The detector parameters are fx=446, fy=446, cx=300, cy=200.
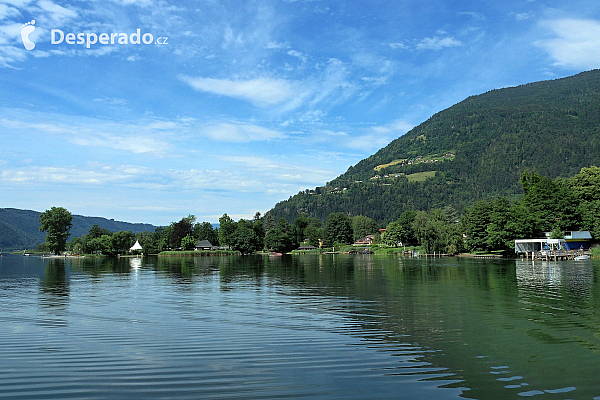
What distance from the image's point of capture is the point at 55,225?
158m

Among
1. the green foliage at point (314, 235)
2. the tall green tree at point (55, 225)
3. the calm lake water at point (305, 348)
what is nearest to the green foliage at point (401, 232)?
the green foliage at point (314, 235)

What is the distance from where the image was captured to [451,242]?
102000 mm

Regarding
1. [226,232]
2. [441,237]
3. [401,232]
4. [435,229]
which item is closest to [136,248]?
[226,232]

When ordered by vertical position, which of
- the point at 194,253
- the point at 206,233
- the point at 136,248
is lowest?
the point at 194,253

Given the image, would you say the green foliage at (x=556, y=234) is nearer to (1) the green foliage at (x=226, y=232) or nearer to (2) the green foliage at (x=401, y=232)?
(2) the green foliage at (x=401, y=232)

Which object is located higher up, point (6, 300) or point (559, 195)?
point (559, 195)

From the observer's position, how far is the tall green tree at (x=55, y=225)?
157m

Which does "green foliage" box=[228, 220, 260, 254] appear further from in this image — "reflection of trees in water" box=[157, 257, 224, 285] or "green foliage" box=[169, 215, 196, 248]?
"reflection of trees in water" box=[157, 257, 224, 285]

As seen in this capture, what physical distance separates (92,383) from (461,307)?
17.4 metres

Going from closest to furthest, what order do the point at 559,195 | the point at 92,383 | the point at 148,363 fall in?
1. the point at 92,383
2. the point at 148,363
3. the point at 559,195

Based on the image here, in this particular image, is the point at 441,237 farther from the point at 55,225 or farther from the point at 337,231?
the point at 55,225

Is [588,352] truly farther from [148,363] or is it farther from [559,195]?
[559,195]

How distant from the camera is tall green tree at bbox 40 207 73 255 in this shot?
6196 inches

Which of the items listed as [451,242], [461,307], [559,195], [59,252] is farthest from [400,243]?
[461,307]
